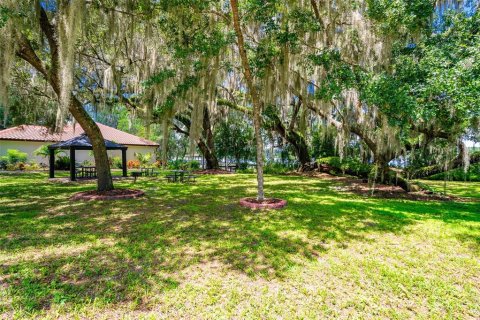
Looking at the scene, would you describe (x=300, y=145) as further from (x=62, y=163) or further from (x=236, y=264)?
(x=62, y=163)

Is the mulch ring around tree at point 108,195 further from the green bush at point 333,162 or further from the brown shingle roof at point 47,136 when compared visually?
the green bush at point 333,162

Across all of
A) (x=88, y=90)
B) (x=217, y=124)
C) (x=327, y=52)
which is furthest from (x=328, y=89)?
(x=217, y=124)

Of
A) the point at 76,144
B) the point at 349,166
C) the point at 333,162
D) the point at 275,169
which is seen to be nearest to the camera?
the point at 76,144

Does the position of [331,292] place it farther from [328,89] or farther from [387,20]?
[387,20]

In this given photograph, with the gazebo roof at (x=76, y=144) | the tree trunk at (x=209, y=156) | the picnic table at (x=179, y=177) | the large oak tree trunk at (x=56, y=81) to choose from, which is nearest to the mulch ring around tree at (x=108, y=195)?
the large oak tree trunk at (x=56, y=81)

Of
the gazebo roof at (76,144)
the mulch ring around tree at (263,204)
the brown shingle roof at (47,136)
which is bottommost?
the mulch ring around tree at (263,204)

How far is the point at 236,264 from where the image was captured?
11.1ft

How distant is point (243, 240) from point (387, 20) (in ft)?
20.2

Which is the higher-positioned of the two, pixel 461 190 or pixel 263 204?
pixel 263 204

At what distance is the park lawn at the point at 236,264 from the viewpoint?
2.50 meters

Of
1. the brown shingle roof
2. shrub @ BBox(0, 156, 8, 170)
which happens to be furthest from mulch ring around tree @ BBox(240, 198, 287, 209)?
shrub @ BBox(0, 156, 8, 170)

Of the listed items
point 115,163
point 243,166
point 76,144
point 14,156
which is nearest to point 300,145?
point 243,166

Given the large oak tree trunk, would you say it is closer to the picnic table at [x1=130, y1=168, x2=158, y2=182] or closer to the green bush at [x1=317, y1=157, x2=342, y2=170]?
the picnic table at [x1=130, y1=168, x2=158, y2=182]

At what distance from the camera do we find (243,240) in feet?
13.9
